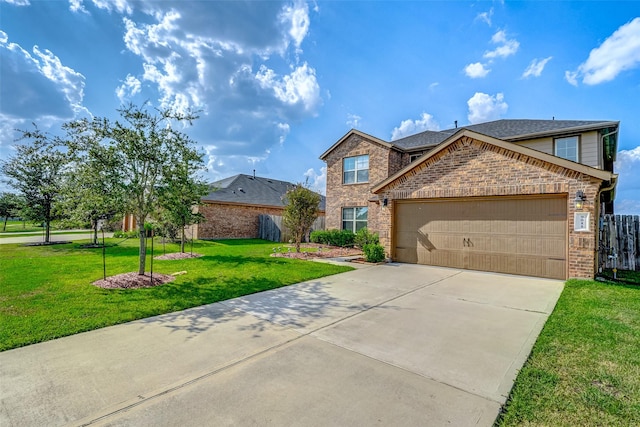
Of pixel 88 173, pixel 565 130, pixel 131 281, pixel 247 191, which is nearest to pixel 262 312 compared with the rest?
pixel 131 281

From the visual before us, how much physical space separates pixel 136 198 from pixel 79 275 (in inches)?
110

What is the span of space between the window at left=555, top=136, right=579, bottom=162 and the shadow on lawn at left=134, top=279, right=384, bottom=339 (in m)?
12.0

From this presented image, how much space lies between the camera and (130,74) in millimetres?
10719

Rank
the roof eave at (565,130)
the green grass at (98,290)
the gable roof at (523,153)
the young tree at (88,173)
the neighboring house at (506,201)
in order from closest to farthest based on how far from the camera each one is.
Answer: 1. the green grass at (98,290)
2. the young tree at (88,173)
3. the gable roof at (523,153)
4. the neighboring house at (506,201)
5. the roof eave at (565,130)

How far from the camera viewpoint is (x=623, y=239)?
10.4m

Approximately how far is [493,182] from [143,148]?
10069 mm

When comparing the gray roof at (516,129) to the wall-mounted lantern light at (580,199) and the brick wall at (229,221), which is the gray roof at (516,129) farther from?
the brick wall at (229,221)

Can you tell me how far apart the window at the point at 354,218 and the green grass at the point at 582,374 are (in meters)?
11.6

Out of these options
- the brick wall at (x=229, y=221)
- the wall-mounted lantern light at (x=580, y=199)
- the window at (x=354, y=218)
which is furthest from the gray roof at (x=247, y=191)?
the wall-mounted lantern light at (x=580, y=199)

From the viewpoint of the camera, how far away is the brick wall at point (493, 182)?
7.78 m

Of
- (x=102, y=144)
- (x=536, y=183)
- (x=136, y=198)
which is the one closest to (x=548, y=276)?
(x=536, y=183)

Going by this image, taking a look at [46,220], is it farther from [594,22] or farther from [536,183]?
[594,22]

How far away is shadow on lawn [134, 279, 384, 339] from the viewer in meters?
4.65

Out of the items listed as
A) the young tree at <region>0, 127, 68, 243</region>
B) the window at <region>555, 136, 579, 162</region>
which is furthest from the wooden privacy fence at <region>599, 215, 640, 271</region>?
the young tree at <region>0, 127, 68, 243</region>
